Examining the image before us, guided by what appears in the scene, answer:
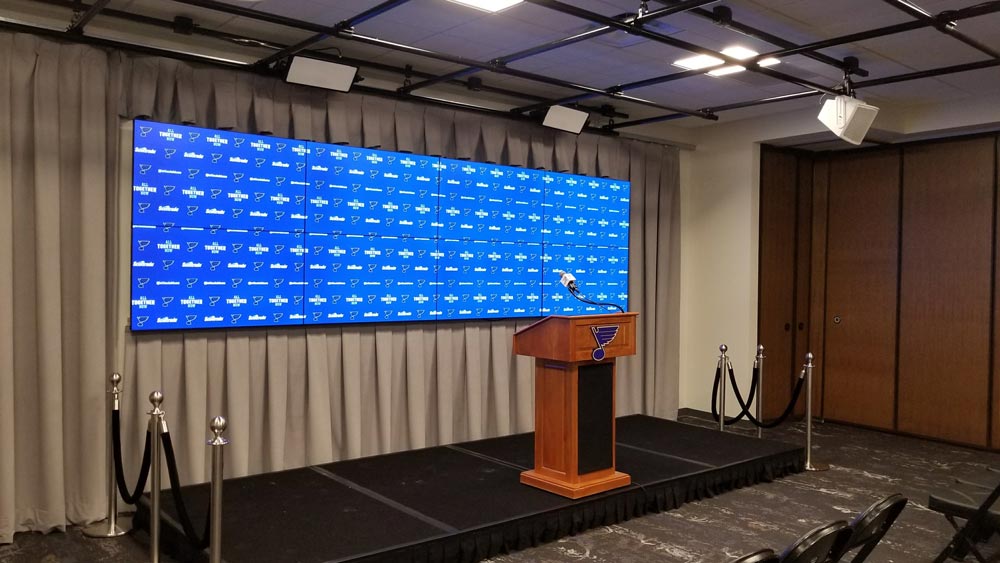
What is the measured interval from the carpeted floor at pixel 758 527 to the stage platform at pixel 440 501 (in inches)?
4.8

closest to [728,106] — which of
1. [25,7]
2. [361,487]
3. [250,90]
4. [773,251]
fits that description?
[773,251]

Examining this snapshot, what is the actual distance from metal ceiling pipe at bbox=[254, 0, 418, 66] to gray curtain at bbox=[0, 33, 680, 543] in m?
0.25

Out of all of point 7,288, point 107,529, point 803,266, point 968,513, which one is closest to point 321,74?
point 7,288

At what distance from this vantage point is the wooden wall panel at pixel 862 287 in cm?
744

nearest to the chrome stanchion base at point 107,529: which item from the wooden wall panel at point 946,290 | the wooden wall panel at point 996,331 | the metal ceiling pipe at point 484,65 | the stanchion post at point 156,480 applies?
the stanchion post at point 156,480

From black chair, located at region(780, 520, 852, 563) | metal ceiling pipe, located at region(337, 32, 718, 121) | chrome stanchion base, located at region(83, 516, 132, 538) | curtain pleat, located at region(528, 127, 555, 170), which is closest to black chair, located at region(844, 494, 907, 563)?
black chair, located at region(780, 520, 852, 563)

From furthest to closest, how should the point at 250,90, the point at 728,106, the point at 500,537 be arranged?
the point at 728,106, the point at 250,90, the point at 500,537

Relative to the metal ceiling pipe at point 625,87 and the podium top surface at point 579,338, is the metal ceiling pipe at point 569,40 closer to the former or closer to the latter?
the metal ceiling pipe at point 625,87

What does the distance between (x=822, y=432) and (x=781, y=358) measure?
0.84 metres

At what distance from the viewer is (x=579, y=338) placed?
4.39 metres

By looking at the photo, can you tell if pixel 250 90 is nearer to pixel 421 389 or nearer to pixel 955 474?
pixel 421 389

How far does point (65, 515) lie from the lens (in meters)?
4.27

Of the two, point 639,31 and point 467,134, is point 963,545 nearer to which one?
point 639,31

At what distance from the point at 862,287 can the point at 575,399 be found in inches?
181
